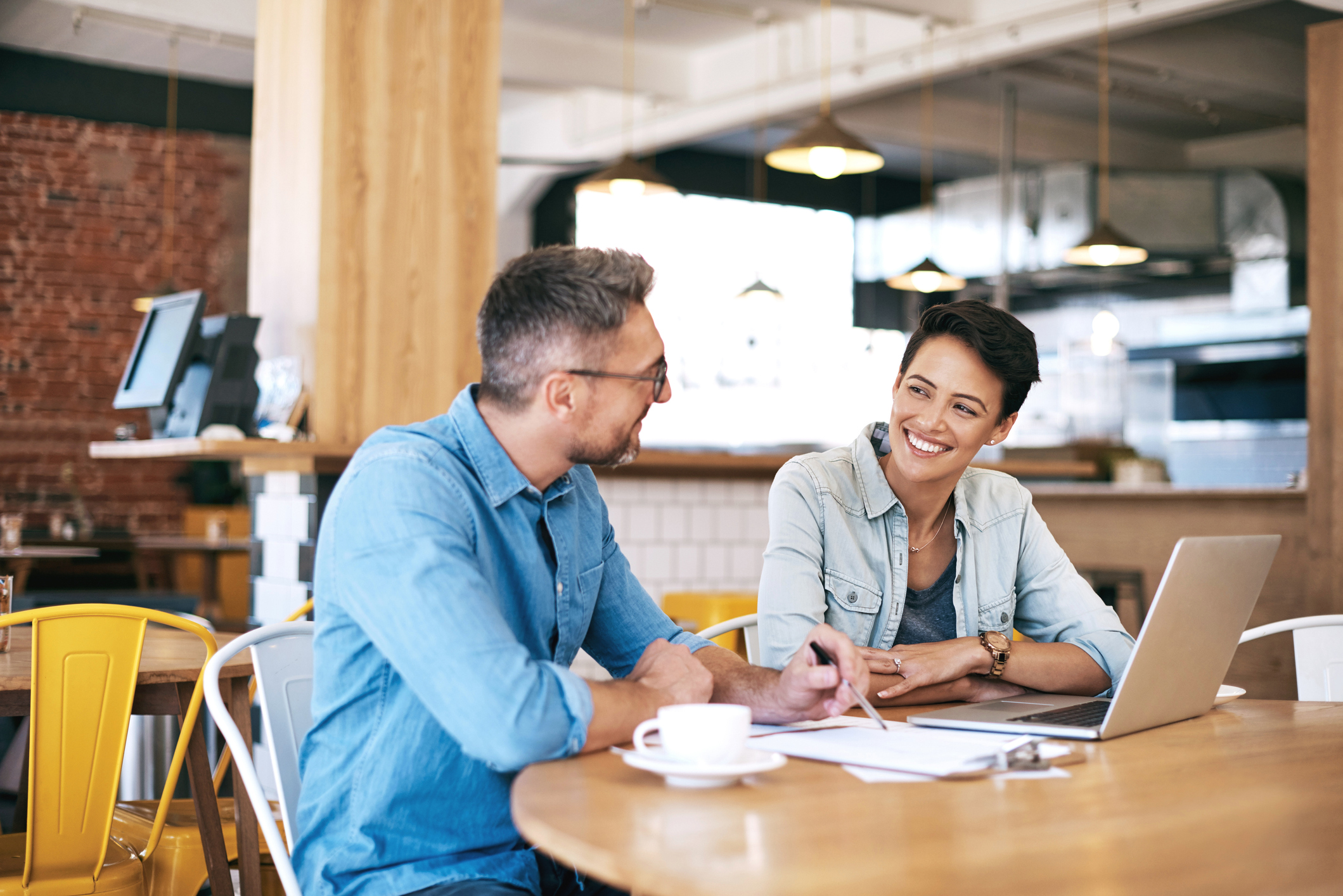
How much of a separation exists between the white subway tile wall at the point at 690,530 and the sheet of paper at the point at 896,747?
109 inches

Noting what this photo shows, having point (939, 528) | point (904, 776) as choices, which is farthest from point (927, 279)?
point (904, 776)

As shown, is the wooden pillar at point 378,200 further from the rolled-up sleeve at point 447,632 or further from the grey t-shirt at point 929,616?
the rolled-up sleeve at point 447,632

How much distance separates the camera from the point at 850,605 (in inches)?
77.4

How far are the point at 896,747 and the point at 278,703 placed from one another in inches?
38.4

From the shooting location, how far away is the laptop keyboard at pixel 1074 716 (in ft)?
4.97

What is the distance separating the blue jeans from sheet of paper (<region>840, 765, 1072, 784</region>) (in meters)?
0.38

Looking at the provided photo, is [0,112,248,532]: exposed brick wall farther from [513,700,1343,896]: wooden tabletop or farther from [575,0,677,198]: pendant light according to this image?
[513,700,1343,896]: wooden tabletop

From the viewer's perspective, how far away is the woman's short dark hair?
6.68 ft

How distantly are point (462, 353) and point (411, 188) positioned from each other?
483 millimetres

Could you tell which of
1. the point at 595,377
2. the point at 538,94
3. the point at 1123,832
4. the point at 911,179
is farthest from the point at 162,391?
the point at 911,179

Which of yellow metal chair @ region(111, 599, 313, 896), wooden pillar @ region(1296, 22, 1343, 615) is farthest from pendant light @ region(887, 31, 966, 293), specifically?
yellow metal chair @ region(111, 599, 313, 896)

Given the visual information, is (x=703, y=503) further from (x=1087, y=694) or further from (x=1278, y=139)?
(x=1278, y=139)

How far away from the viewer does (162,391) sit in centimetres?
353

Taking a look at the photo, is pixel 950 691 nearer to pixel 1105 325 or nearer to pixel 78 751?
pixel 78 751
